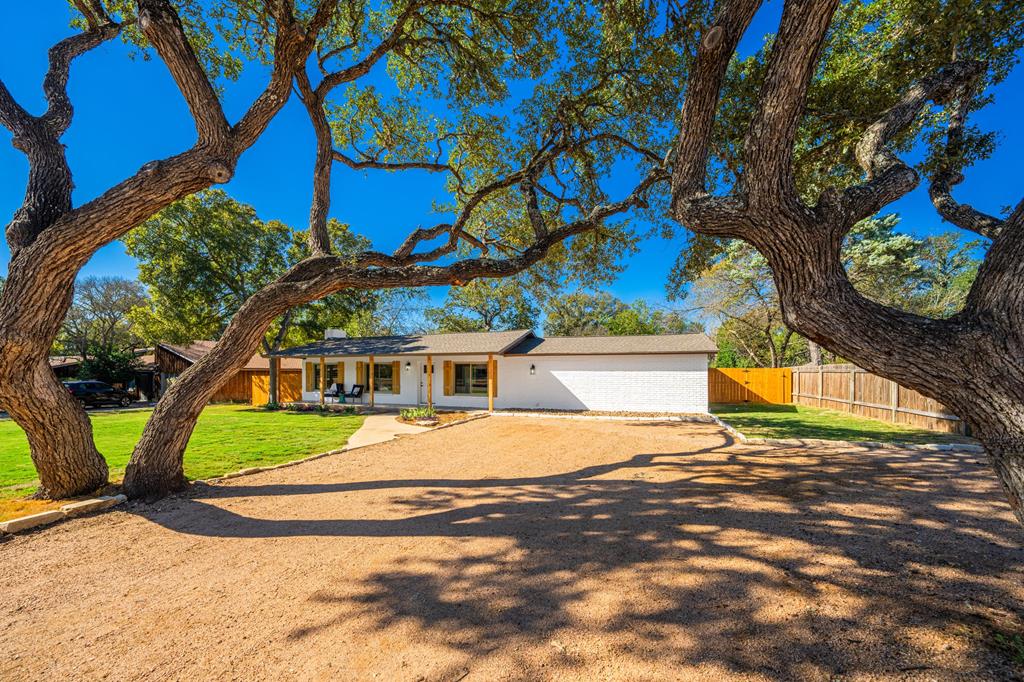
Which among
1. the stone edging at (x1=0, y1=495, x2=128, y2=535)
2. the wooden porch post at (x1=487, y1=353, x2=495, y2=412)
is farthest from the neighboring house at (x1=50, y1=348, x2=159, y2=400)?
the stone edging at (x1=0, y1=495, x2=128, y2=535)

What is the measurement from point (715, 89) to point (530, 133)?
16.2ft

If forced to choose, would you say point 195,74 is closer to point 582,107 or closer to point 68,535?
point 68,535

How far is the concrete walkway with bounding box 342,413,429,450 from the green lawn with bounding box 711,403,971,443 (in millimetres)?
8580

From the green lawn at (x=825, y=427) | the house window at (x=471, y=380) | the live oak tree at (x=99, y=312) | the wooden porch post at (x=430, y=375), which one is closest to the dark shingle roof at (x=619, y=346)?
the house window at (x=471, y=380)

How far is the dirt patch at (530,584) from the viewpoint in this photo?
7.16 feet

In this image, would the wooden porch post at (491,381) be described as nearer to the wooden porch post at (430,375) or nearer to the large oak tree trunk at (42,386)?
the wooden porch post at (430,375)

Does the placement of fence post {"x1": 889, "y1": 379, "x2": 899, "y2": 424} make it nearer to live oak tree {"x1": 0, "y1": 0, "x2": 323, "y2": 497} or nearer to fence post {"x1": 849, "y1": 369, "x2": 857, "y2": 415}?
fence post {"x1": 849, "y1": 369, "x2": 857, "y2": 415}

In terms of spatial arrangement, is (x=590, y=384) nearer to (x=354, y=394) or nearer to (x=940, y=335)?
(x=354, y=394)

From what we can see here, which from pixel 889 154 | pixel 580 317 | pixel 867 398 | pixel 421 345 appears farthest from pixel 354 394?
pixel 580 317

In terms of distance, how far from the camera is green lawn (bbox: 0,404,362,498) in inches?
252

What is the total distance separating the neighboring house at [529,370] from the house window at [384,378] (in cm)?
4

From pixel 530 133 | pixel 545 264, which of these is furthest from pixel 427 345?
pixel 530 133

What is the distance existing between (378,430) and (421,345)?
6590 mm

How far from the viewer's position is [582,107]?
7.11 metres
